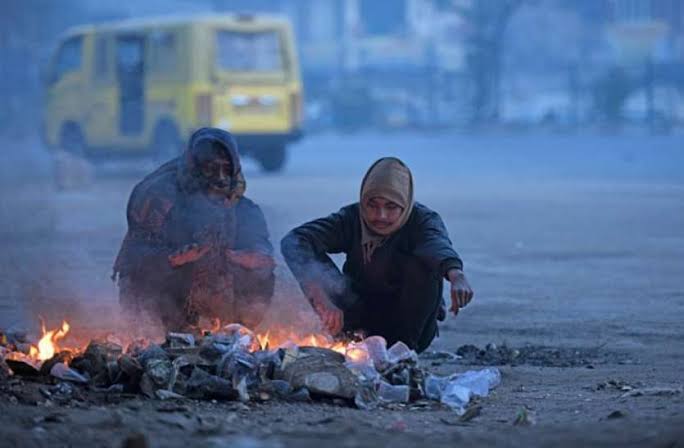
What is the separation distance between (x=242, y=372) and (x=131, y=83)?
17.4 meters

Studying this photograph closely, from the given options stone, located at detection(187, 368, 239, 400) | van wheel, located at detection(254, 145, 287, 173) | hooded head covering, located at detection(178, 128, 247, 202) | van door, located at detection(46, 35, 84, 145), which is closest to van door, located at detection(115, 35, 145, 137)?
van door, located at detection(46, 35, 84, 145)

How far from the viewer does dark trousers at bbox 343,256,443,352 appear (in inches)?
265

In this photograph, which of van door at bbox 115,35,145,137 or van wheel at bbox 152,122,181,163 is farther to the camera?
van door at bbox 115,35,145,137

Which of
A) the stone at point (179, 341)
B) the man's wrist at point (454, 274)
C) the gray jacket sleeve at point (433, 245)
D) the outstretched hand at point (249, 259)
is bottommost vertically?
the stone at point (179, 341)

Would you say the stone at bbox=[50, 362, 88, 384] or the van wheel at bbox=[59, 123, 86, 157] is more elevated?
the stone at bbox=[50, 362, 88, 384]

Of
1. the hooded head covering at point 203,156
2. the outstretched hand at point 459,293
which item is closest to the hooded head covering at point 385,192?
the outstretched hand at point 459,293

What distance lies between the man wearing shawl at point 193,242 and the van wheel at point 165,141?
15441 millimetres

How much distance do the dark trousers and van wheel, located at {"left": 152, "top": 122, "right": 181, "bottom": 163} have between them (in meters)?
15.9

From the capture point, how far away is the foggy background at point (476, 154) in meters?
10.3

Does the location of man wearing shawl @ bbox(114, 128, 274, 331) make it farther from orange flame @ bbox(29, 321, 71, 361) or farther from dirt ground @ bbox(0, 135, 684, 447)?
dirt ground @ bbox(0, 135, 684, 447)

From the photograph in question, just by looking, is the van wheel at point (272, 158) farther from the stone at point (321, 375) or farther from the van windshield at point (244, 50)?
the stone at point (321, 375)

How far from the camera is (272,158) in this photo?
2364 cm

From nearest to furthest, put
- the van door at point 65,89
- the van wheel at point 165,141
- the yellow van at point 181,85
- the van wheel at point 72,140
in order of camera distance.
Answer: the yellow van at point 181,85
the van wheel at point 165,141
the van door at point 65,89
the van wheel at point 72,140

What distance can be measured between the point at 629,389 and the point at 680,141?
27266 millimetres
